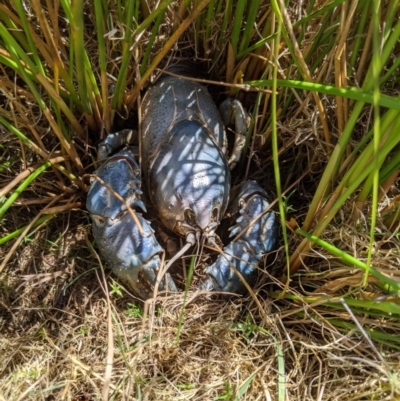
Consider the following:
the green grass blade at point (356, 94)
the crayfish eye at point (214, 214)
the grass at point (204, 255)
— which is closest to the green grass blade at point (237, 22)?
the grass at point (204, 255)

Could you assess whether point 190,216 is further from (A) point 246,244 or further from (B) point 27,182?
(B) point 27,182

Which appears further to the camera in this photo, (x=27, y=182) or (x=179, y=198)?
(x=179, y=198)

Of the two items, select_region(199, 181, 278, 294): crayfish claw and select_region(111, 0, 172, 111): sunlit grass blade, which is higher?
select_region(111, 0, 172, 111): sunlit grass blade

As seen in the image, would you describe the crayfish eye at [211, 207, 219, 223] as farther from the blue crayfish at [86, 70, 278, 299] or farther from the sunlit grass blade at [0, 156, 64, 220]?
the sunlit grass blade at [0, 156, 64, 220]

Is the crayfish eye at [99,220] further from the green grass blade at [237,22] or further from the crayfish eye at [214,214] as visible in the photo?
the green grass blade at [237,22]

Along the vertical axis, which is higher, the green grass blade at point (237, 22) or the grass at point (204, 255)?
the green grass blade at point (237, 22)

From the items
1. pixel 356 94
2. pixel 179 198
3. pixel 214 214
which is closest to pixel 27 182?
pixel 179 198

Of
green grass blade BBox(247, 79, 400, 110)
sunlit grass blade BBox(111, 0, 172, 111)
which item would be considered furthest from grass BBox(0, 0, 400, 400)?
green grass blade BBox(247, 79, 400, 110)
